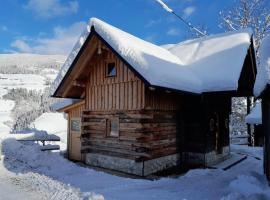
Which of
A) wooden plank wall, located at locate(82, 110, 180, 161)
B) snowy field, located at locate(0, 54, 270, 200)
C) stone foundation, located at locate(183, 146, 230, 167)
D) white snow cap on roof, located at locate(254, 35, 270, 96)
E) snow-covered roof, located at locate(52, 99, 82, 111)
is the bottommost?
snowy field, located at locate(0, 54, 270, 200)

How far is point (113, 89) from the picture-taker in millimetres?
12922

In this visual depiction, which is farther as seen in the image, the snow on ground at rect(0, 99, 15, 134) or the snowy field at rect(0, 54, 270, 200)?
the snow on ground at rect(0, 99, 15, 134)

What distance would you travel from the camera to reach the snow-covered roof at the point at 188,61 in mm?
11251

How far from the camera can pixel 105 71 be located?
13367 millimetres

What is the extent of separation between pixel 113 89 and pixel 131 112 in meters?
1.49

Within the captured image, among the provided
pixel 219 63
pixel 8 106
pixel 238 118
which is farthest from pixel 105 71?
pixel 8 106

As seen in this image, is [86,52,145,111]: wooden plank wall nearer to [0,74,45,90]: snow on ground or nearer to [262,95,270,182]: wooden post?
[262,95,270,182]: wooden post

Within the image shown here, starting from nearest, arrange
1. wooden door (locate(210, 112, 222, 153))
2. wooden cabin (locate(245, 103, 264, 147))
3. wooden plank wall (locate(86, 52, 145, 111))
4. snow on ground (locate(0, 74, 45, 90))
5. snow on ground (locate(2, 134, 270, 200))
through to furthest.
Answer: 1. snow on ground (locate(2, 134, 270, 200))
2. wooden plank wall (locate(86, 52, 145, 111))
3. wooden door (locate(210, 112, 222, 153))
4. wooden cabin (locate(245, 103, 264, 147))
5. snow on ground (locate(0, 74, 45, 90))

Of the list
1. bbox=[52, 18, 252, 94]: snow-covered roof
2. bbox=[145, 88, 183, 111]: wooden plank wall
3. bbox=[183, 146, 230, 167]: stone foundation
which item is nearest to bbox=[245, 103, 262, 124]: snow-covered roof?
bbox=[52, 18, 252, 94]: snow-covered roof

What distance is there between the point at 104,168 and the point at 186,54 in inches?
325

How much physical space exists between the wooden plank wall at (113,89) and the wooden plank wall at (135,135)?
35 cm

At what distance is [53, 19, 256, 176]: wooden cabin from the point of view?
38.6 feet

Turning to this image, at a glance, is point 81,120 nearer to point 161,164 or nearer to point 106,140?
point 106,140

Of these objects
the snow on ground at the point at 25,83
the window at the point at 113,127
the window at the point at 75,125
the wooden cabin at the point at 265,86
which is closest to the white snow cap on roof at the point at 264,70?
the wooden cabin at the point at 265,86
